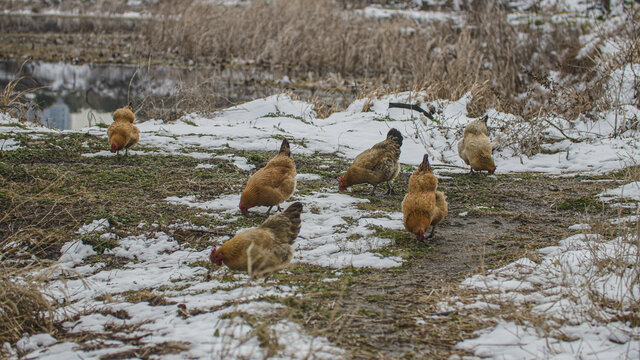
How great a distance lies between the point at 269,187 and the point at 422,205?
1677 mm

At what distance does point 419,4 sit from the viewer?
98.7 feet

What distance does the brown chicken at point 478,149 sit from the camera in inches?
290

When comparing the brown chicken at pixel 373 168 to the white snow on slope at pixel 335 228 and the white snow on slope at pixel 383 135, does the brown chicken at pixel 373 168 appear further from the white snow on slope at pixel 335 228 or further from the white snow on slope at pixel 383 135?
the white snow on slope at pixel 383 135

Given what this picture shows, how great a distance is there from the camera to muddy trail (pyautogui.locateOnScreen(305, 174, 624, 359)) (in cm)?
293

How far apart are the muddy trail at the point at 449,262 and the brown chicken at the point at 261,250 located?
58cm

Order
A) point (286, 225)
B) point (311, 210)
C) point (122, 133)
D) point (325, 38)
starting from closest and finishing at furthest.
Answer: point (286, 225), point (311, 210), point (122, 133), point (325, 38)

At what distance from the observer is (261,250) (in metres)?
3.86

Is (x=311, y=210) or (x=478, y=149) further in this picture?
(x=478, y=149)

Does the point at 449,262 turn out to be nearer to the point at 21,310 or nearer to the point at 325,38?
the point at 21,310

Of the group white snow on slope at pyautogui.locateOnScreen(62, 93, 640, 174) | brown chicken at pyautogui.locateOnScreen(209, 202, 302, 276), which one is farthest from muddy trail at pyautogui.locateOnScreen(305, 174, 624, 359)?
white snow on slope at pyautogui.locateOnScreen(62, 93, 640, 174)

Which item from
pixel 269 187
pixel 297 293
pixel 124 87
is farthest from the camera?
pixel 124 87

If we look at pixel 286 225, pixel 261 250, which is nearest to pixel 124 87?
pixel 286 225

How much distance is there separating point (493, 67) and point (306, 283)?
514 inches

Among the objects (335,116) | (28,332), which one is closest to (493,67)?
(335,116)
